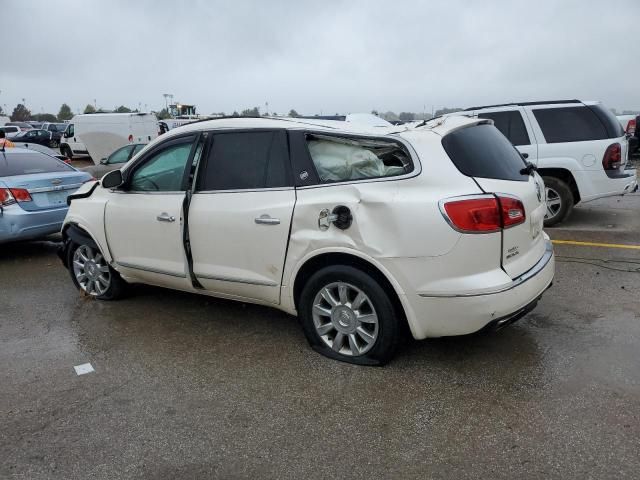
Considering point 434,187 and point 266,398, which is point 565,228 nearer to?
point 434,187

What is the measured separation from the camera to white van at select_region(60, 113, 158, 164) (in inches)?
867

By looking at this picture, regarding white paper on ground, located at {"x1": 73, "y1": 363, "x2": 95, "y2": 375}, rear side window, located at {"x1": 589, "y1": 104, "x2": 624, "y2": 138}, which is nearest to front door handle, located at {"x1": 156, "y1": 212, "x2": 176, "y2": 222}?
white paper on ground, located at {"x1": 73, "y1": 363, "x2": 95, "y2": 375}

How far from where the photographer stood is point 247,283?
12.9 feet

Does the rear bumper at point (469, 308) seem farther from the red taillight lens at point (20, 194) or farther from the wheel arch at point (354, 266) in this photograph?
the red taillight lens at point (20, 194)

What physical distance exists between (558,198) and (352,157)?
5.17 m

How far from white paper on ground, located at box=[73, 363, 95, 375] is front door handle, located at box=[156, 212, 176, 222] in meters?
1.19

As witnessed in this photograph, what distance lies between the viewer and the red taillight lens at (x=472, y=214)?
311 centimetres

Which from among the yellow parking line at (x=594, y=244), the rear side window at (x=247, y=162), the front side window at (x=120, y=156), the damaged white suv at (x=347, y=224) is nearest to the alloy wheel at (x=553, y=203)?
the yellow parking line at (x=594, y=244)

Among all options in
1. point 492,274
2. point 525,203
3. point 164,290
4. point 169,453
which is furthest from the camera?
point 164,290

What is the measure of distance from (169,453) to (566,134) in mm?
6987

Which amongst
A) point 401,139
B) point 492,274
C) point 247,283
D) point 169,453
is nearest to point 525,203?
point 492,274

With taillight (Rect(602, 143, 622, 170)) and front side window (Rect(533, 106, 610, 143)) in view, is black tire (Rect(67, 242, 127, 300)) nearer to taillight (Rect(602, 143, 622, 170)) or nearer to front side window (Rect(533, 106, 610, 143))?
front side window (Rect(533, 106, 610, 143))

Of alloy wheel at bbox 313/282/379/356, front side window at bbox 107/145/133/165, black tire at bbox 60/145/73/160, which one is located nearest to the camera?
alloy wheel at bbox 313/282/379/356

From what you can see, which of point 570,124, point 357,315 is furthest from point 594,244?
point 357,315
